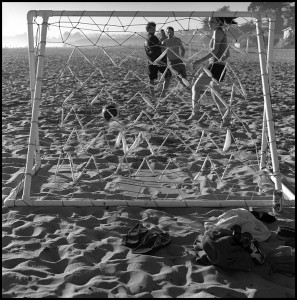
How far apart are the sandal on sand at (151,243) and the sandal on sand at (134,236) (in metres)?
0.05

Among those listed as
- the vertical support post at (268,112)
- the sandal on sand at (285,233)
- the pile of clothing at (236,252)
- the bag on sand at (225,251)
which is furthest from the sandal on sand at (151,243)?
the vertical support post at (268,112)

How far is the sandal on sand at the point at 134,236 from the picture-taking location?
3283 millimetres

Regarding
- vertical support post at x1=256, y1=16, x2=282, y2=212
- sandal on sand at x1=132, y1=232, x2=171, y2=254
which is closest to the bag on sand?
sandal on sand at x1=132, y1=232, x2=171, y2=254

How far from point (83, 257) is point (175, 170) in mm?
2084

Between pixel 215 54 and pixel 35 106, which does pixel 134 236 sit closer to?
pixel 35 106

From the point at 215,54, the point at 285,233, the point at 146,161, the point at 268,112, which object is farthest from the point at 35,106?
the point at 215,54

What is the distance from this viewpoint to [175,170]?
196 inches

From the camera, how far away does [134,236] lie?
3365mm

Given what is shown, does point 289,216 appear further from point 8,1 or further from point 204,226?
point 8,1

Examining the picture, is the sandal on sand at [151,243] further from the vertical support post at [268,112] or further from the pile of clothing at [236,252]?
the vertical support post at [268,112]

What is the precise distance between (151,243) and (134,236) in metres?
0.17

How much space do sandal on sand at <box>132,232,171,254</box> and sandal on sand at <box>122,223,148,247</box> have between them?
5cm

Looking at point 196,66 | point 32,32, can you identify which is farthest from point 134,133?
point 32,32

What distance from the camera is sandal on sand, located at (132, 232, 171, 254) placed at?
3.20 meters
